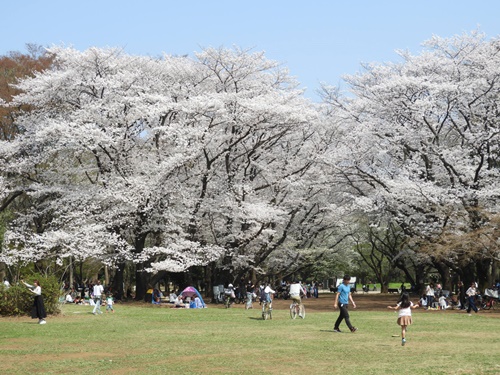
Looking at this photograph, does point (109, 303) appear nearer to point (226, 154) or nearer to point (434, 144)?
point (226, 154)

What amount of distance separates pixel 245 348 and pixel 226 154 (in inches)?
1001

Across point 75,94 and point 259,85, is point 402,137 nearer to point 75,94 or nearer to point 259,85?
point 259,85

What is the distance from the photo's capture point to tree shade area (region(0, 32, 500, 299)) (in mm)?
35375

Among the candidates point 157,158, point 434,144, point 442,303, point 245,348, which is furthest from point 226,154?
point 245,348

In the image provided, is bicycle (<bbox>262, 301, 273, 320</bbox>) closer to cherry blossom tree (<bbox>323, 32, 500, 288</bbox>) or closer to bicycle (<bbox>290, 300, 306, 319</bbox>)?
bicycle (<bbox>290, 300, 306, 319</bbox>)

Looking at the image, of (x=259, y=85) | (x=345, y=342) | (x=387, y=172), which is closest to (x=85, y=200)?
(x=259, y=85)

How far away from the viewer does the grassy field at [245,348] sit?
12.0m

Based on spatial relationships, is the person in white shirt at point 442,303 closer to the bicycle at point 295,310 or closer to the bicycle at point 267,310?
the bicycle at point 295,310

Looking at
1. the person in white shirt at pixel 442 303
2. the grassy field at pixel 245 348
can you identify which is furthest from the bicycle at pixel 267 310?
the person in white shirt at pixel 442 303

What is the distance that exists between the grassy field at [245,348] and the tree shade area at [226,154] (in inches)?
515

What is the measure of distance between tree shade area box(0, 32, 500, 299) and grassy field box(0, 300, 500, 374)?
13.1 m

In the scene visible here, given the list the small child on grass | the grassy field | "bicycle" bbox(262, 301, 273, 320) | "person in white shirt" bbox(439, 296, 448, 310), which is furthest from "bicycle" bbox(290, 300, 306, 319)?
"person in white shirt" bbox(439, 296, 448, 310)

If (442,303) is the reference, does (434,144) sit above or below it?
above

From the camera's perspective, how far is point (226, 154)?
39875 mm
